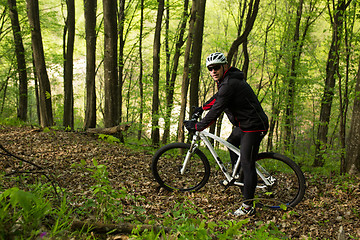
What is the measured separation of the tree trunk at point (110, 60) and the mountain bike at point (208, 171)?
13.2ft

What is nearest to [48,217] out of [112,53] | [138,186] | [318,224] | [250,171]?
[138,186]

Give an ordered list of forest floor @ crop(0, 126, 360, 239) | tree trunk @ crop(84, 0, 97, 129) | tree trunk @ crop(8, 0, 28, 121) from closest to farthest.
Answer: forest floor @ crop(0, 126, 360, 239), tree trunk @ crop(84, 0, 97, 129), tree trunk @ crop(8, 0, 28, 121)

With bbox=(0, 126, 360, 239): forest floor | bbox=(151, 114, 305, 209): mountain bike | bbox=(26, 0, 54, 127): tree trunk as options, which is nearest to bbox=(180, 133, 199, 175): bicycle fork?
bbox=(151, 114, 305, 209): mountain bike

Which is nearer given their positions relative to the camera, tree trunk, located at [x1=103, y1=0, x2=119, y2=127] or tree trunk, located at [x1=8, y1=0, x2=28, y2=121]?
tree trunk, located at [x1=103, y1=0, x2=119, y2=127]

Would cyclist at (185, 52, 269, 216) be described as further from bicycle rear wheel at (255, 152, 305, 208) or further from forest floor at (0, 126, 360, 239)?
forest floor at (0, 126, 360, 239)

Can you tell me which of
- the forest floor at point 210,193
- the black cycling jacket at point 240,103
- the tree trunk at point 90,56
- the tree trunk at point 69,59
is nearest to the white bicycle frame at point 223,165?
the forest floor at point 210,193

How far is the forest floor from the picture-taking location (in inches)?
146

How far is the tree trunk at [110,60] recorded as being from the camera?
24.8 ft

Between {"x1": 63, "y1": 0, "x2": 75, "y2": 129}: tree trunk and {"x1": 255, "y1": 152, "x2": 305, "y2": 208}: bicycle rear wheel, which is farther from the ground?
{"x1": 63, "y1": 0, "x2": 75, "y2": 129}: tree trunk

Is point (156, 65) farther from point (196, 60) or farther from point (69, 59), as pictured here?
point (69, 59)

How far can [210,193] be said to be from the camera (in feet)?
15.3

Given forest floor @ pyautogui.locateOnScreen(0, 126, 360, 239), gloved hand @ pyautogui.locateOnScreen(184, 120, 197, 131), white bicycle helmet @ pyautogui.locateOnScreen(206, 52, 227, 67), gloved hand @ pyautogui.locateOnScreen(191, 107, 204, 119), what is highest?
white bicycle helmet @ pyautogui.locateOnScreen(206, 52, 227, 67)

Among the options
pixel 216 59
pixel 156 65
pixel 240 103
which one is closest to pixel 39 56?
pixel 156 65

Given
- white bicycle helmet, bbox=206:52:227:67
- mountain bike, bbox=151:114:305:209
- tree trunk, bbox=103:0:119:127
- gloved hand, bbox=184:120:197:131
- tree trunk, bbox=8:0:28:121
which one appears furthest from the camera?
tree trunk, bbox=8:0:28:121
